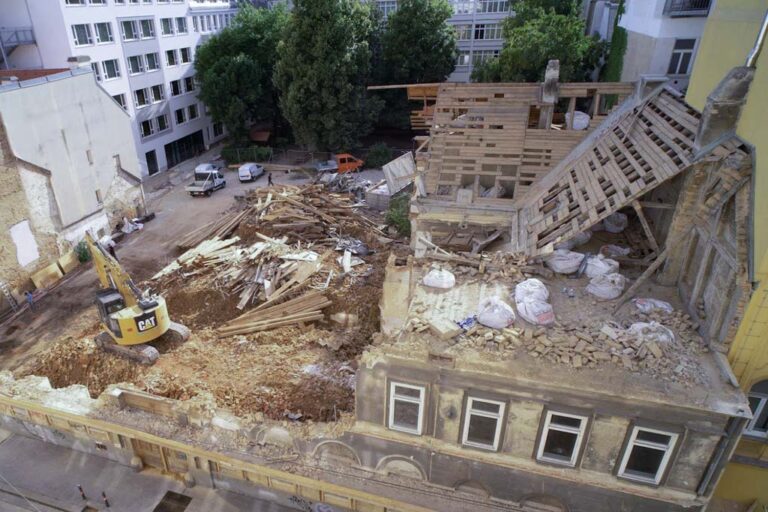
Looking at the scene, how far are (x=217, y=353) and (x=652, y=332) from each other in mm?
13315

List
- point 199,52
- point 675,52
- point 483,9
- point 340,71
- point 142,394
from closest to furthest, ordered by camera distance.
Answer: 1. point 142,394
2. point 675,52
3. point 340,71
4. point 199,52
5. point 483,9

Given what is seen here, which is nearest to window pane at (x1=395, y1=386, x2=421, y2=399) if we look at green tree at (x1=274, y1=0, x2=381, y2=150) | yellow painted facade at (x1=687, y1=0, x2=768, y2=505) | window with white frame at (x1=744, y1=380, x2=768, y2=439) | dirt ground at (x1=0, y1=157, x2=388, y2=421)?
dirt ground at (x1=0, y1=157, x2=388, y2=421)

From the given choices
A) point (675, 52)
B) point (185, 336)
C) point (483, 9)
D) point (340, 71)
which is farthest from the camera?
point (483, 9)

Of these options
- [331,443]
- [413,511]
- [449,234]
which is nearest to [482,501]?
[413,511]

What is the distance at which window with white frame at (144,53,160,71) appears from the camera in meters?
37.2

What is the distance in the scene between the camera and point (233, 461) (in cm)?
1261

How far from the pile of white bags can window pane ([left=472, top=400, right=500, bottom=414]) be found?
6.73 feet

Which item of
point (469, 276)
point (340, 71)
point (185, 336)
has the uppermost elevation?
point (340, 71)

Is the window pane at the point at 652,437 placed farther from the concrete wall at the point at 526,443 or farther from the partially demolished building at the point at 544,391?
the concrete wall at the point at 526,443

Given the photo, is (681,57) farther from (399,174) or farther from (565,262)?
(399,174)

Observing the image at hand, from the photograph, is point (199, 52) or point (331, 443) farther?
point (199, 52)

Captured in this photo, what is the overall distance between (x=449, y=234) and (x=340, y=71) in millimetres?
21779

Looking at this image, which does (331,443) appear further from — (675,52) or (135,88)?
(135,88)

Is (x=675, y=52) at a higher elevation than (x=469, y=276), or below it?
higher
